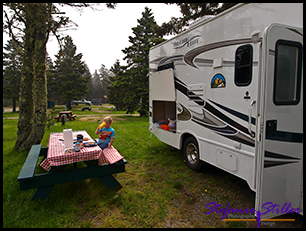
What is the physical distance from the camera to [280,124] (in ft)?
8.51

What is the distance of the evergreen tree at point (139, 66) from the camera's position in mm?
16219

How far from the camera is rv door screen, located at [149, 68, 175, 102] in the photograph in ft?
17.3

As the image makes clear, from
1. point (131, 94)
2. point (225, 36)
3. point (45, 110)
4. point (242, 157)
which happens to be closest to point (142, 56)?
point (131, 94)

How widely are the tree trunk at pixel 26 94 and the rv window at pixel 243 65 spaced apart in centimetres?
636

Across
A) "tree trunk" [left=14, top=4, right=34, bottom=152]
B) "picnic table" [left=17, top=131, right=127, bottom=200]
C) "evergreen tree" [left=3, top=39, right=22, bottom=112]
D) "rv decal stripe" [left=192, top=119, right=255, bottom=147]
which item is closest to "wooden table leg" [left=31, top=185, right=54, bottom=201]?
"picnic table" [left=17, top=131, right=127, bottom=200]

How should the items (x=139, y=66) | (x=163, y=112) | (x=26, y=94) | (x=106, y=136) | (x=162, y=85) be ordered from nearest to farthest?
(x=106, y=136), (x=162, y=85), (x=26, y=94), (x=163, y=112), (x=139, y=66)

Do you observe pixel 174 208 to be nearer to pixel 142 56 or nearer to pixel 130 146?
pixel 130 146

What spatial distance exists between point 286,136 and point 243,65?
1.28 m

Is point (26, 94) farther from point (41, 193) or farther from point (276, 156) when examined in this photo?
point (276, 156)

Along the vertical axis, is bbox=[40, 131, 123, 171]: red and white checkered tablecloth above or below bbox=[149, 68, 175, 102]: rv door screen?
below

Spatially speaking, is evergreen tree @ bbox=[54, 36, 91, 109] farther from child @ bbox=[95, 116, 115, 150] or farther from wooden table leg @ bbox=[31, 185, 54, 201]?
wooden table leg @ bbox=[31, 185, 54, 201]

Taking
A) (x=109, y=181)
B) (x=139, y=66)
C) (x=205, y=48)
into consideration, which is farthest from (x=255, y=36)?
(x=139, y=66)

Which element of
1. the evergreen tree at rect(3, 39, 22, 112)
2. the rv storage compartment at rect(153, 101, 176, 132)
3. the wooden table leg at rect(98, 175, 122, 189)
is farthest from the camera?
the evergreen tree at rect(3, 39, 22, 112)

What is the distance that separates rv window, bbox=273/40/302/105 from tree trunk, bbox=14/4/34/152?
22.9 ft
